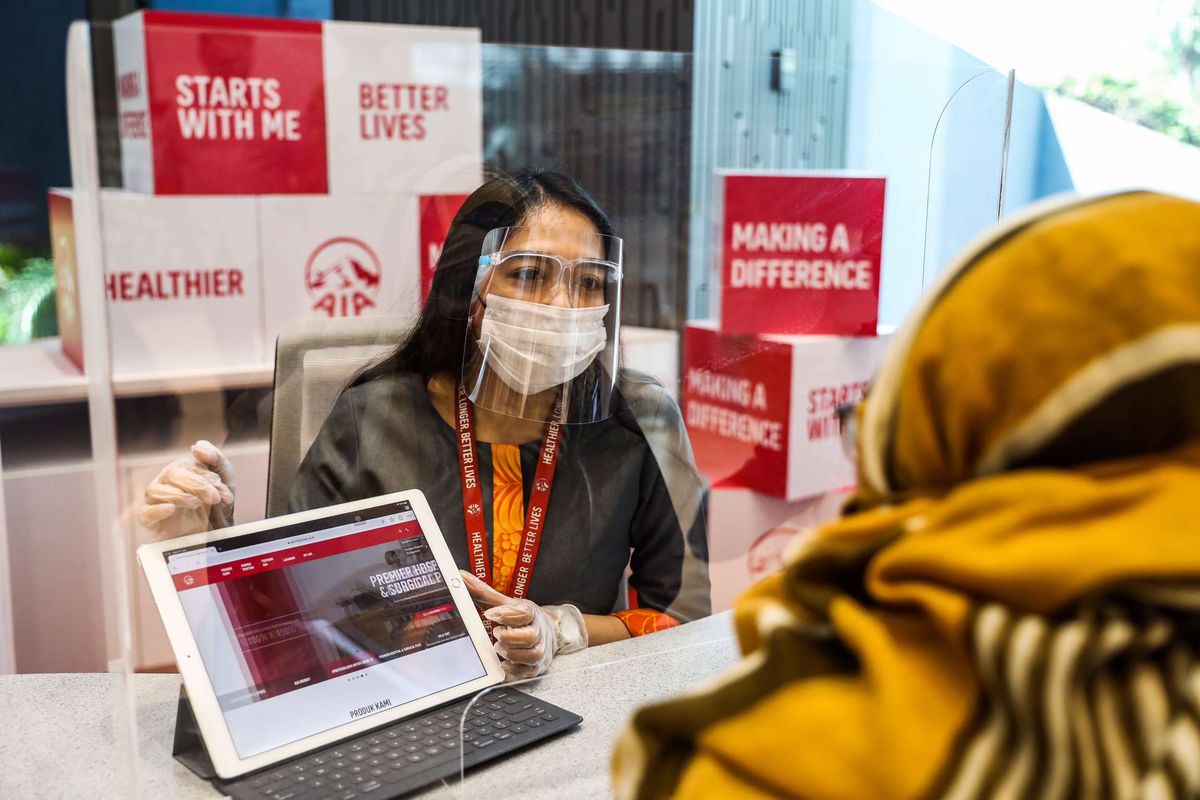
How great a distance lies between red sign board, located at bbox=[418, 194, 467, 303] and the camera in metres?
1.28

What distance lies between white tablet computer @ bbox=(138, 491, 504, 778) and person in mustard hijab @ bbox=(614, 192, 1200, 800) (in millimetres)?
555

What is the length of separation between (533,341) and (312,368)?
27 centimetres

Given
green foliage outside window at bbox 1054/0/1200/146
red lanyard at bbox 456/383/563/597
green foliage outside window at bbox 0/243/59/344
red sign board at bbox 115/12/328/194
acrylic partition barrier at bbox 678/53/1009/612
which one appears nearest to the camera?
red sign board at bbox 115/12/328/194

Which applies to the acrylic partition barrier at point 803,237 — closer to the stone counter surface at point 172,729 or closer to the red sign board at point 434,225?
the stone counter surface at point 172,729

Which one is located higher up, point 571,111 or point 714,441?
point 571,111

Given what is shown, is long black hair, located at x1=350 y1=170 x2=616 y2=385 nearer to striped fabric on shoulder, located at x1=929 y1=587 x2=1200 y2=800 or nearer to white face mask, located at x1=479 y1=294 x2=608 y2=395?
white face mask, located at x1=479 y1=294 x2=608 y2=395

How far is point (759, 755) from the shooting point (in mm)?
479

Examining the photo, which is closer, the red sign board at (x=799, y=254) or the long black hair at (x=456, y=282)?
the long black hair at (x=456, y=282)

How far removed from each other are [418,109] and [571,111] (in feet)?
0.69

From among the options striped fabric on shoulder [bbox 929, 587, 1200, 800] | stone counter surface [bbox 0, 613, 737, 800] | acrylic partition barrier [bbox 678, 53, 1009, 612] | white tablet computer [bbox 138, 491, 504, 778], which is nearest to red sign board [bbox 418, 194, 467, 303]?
white tablet computer [bbox 138, 491, 504, 778]

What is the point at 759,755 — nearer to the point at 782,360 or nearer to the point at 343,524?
the point at 343,524

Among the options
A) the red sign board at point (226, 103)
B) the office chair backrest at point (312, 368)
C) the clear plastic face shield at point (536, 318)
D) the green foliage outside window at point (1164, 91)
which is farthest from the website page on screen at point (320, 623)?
the green foliage outside window at point (1164, 91)

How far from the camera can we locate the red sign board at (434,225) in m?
1.28

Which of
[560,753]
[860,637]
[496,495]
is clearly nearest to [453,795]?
[560,753]
